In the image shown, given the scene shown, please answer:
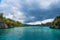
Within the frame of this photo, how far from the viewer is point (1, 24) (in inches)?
7790

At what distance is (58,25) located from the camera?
191125 millimetres

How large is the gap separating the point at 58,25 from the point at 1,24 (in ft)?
244
